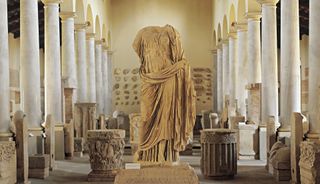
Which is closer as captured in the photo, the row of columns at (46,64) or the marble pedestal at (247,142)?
the row of columns at (46,64)

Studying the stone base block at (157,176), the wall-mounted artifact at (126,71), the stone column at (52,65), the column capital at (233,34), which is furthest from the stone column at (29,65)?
the wall-mounted artifact at (126,71)

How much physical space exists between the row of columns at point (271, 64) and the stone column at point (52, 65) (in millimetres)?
6188

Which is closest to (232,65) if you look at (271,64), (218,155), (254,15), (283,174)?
(254,15)

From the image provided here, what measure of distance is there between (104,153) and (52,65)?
566 centimetres

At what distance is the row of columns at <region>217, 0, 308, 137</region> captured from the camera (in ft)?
45.1

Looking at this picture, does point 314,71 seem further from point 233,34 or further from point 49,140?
point 233,34

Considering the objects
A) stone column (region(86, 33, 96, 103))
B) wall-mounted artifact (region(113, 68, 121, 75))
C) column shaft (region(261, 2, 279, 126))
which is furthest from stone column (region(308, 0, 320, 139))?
wall-mounted artifact (region(113, 68, 121, 75))

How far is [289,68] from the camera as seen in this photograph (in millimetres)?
13773

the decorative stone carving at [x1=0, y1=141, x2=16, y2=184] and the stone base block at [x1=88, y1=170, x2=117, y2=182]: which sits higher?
the decorative stone carving at [x1=0, y1=141, x2=16, y2=184]

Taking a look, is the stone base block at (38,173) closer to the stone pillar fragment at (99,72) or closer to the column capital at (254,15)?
the column capital at (254,15)

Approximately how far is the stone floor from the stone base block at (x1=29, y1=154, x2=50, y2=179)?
20cm

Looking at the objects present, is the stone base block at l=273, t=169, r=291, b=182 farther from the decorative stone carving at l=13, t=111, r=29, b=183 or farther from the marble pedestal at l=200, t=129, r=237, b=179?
the decorative stone carving at l=13, t=111, r=29, b=183

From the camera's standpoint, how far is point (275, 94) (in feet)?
54.6

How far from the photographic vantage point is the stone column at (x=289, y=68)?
1369 cm
